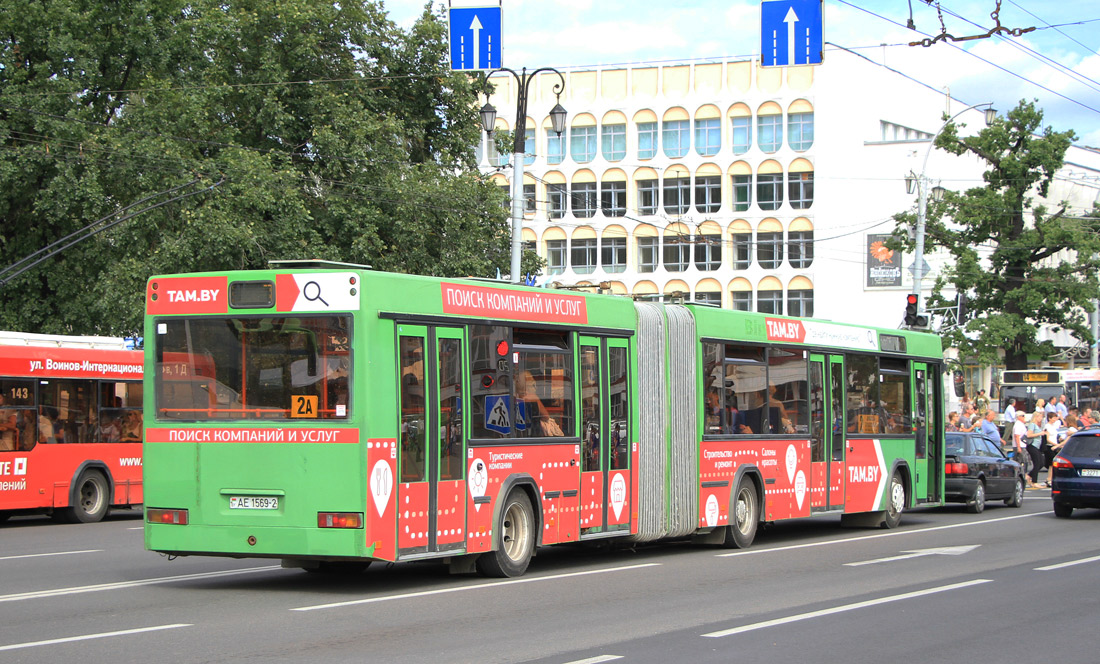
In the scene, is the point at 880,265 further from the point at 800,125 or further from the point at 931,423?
the point at 931,423

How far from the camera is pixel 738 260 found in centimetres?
7738

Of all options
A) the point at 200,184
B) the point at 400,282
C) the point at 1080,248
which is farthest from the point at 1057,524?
the point at 1080,248

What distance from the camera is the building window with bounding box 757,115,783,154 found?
248 ft

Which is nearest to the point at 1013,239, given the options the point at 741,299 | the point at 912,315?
the point at 912,315

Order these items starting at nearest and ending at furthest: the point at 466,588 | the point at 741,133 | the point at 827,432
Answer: the point at 466,588, the point at 827,432, the point at 741,133

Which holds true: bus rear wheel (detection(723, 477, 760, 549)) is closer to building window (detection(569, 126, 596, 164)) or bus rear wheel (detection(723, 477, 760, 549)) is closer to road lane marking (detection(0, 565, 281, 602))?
road lane marking (detection(0, 565, 281, 602))

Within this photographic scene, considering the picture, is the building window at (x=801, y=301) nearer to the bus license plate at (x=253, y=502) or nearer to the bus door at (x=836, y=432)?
the bus door at (x=836, y=432)

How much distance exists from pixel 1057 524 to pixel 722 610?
12.3 metres

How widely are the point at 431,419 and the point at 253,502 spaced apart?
69.2 inches

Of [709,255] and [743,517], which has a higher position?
[709,255]

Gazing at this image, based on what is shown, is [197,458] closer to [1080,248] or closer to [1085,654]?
[1085,654]

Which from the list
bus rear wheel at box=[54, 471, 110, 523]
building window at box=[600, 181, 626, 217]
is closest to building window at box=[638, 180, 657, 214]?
building window at box=[600, 181, 626, 217]

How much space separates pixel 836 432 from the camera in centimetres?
1956

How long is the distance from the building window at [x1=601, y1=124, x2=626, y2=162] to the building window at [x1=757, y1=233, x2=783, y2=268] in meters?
9.57
